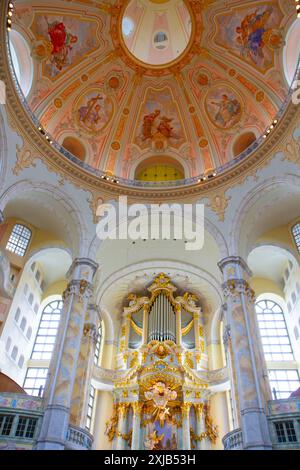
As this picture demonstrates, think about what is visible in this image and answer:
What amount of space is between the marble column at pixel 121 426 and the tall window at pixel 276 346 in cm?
904

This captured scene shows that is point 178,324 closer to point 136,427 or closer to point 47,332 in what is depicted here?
point 136,427

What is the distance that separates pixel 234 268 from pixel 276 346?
320 inches

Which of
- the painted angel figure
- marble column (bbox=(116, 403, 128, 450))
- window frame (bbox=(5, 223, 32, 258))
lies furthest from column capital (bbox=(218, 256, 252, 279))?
window frame (bbox=(5, 223, 32, 258))

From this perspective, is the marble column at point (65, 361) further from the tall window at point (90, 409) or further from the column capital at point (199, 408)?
the column capital at point (199, 408)

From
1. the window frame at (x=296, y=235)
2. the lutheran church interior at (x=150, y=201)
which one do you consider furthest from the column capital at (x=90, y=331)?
the window frame at (x=296, y=235)

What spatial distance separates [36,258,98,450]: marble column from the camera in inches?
561

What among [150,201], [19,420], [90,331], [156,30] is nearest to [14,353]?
[90,331]

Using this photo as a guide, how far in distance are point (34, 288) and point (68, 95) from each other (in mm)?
12544

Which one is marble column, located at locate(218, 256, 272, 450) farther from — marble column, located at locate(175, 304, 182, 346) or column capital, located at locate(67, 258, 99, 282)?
marble column, located at locate(175, 304, 182, 346)

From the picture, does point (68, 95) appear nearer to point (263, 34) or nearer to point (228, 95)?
point (228, 95)

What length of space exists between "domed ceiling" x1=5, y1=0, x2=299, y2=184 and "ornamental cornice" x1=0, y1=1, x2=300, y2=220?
2.36m

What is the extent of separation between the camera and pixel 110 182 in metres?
22.4

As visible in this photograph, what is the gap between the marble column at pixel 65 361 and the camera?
14.2 meters
